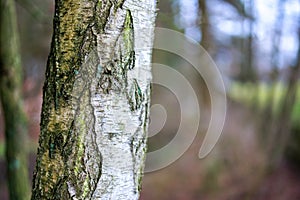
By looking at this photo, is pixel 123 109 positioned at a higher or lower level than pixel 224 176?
higher

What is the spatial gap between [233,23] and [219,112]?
2.24 metres

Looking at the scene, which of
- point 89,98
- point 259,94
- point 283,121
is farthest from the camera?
point 259,94

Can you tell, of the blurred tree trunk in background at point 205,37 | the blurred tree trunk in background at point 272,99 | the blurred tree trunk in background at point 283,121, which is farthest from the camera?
the blurred tree trunk in background at point 283,121

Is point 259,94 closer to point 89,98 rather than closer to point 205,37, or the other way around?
point 205,37

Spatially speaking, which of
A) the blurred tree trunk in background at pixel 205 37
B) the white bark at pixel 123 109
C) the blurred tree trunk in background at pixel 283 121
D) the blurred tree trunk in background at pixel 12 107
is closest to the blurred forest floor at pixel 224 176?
the blurred tree trunk in background at pixel 283 121

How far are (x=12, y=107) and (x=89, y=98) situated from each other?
133cm

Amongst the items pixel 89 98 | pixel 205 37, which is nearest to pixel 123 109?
pixel 89 98

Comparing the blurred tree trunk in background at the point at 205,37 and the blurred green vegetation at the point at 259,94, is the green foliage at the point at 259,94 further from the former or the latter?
the blurred tree trunk in background at the point at 205,37

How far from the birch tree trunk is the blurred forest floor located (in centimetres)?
451

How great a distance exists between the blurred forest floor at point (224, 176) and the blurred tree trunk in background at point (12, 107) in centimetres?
322

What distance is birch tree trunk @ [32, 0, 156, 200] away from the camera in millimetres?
781

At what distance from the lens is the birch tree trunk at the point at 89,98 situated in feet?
2.56

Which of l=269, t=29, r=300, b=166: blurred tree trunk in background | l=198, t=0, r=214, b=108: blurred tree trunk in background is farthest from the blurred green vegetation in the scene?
l=198, t=0, r=214, b=108: blurred tree trunk in background

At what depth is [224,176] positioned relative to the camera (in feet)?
18.7
